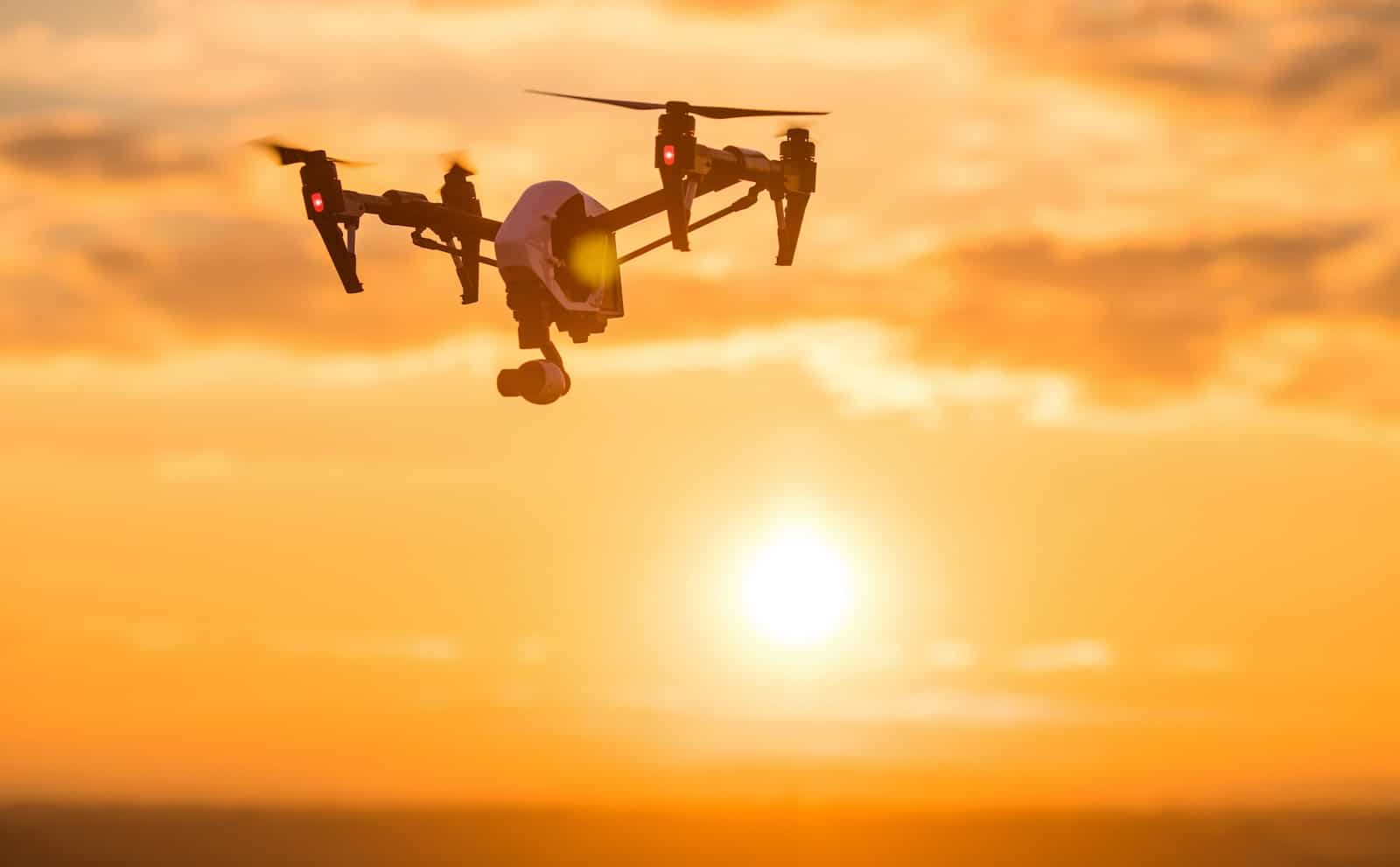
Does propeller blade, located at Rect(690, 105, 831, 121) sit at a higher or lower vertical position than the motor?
higher

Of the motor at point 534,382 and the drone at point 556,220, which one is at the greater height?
the drone at point 556,220

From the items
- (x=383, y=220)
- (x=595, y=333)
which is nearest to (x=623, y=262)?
(x=595, y=333)

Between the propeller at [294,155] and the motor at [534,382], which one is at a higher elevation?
the propeller at [294,155]

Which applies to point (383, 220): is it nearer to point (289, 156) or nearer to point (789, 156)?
point (289, 156)
